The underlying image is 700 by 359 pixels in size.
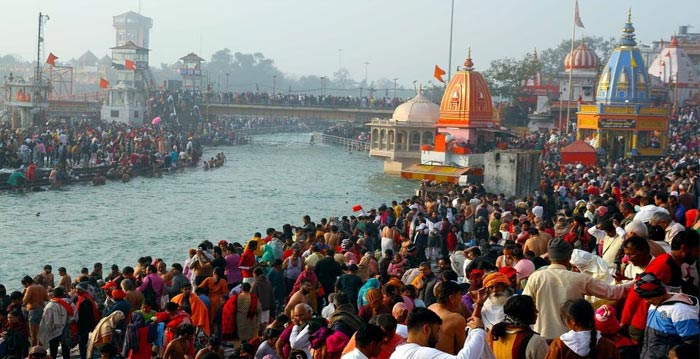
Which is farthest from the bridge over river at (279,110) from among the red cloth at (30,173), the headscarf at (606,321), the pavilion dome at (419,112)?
the headscarf at (606,321)

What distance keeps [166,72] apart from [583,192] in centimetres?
15262

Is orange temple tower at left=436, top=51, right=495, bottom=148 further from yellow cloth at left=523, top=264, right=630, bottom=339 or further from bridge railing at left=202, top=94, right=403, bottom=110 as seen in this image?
yellow cloth at left=523, top=264, right=630, bottom=339

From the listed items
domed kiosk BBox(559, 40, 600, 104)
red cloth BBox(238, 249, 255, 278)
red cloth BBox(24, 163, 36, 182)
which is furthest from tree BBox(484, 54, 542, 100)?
red cloth BBox(238, 249, 255, 278)

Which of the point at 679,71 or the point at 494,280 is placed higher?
the point at 679,71

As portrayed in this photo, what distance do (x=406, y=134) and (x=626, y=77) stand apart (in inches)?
359

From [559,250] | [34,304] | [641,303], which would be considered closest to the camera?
[641,303]

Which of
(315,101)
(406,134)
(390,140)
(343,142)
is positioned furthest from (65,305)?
(343,142)

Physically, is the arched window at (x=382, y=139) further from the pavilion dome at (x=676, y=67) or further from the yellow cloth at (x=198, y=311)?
the yellow cloth at (x=198, y=311)

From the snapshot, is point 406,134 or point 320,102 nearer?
point 406,134

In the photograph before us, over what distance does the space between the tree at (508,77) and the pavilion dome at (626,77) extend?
20.9m

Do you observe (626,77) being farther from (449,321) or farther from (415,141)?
(449,321)

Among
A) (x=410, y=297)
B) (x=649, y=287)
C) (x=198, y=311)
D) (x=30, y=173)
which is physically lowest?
(x=30, y=173)

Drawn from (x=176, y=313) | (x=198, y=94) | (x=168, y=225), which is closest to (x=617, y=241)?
(x=176, y=313)

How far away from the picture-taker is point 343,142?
62344 millimetres
